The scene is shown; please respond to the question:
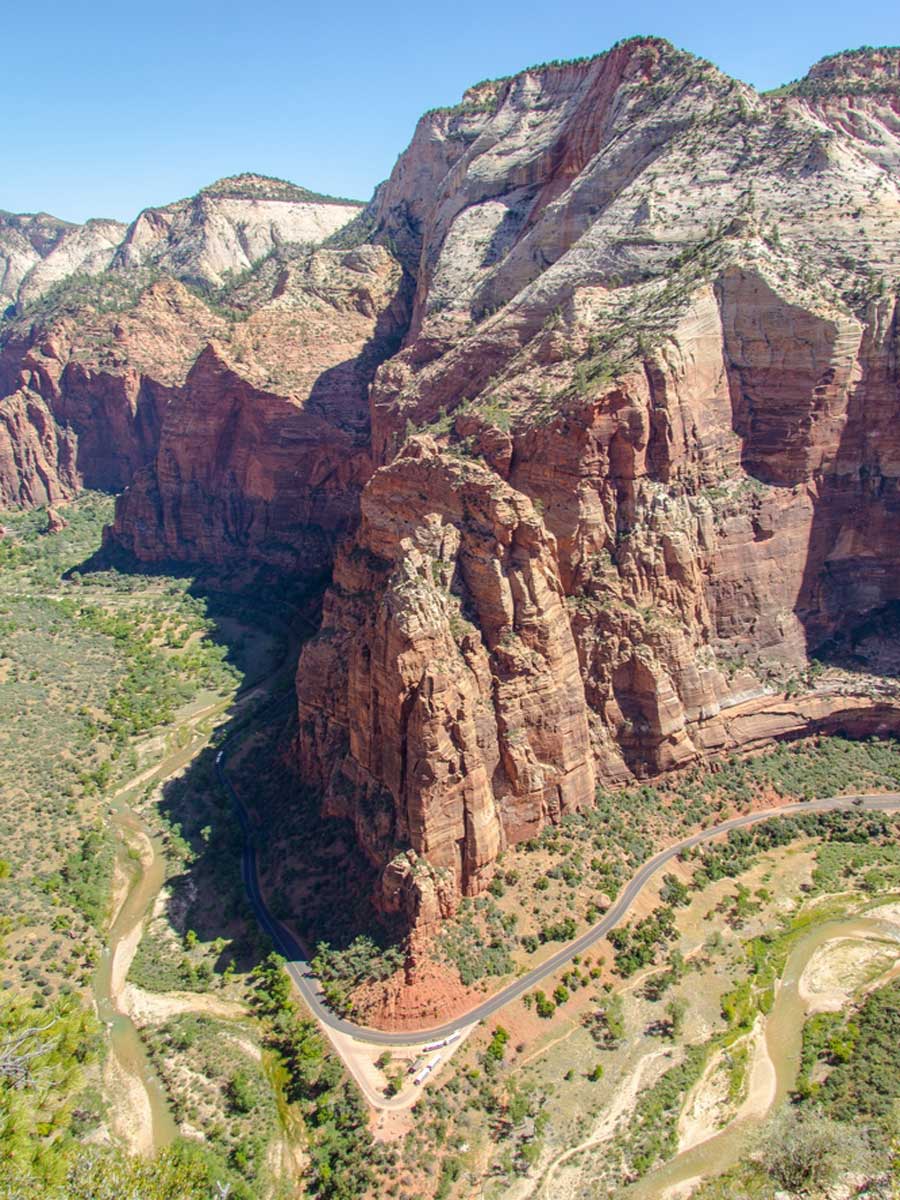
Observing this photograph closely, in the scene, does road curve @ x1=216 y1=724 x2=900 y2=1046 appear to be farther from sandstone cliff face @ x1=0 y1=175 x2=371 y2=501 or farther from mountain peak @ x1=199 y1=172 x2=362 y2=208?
mountain peak @ x1=199 y1=172 x2=362 y2=208

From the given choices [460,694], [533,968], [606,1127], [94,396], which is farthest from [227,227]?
[606,1127]

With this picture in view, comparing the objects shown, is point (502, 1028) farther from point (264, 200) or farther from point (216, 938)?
point (264, 200)

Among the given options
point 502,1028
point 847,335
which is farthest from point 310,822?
point 847,335

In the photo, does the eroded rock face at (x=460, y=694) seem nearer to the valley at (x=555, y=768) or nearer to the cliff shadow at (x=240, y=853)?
the valley at (x=555, y=768)

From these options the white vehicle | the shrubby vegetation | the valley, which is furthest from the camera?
the white vehicle

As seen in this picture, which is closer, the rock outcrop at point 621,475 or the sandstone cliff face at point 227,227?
the rock outcrop at point 621,475

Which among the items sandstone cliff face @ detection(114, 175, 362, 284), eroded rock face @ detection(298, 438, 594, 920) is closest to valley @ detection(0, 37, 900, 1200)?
eroded rock face @ detection(298, 438, 594, 920)

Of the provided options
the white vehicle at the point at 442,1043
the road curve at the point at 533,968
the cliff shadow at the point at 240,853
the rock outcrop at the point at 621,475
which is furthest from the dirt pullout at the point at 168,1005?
the white vehicle at the point at 442,1043
